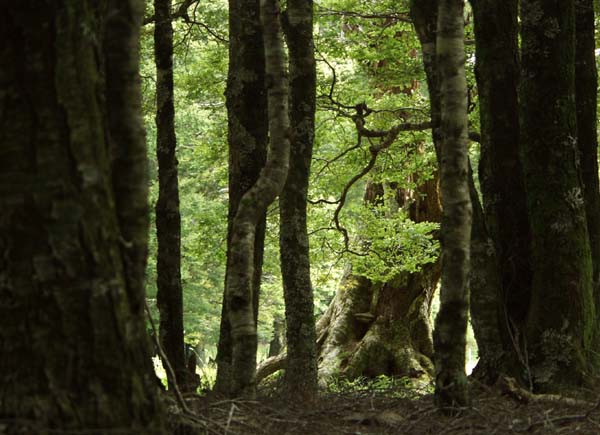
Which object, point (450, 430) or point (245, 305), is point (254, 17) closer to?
point (245, 305)

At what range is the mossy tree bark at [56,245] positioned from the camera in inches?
124

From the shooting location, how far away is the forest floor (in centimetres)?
472

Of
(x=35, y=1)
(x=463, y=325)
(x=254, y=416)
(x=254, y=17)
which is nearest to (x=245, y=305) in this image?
(x=254, y=416)

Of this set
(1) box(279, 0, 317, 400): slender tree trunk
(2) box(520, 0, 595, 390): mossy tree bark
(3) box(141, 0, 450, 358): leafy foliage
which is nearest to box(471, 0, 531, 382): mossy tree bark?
(2) box(520, 0, 595, 390): mossy tree bark

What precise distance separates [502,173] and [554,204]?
2.45 ft

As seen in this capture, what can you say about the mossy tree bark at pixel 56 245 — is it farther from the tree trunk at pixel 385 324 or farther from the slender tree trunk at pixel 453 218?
the tree trunk at pixel 385 324

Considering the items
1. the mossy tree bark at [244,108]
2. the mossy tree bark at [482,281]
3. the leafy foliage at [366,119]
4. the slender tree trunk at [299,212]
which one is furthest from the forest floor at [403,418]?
the leafy foliage at [366,119]

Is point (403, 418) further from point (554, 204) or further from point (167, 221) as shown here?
point (167, 221)

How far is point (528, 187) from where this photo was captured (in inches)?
278

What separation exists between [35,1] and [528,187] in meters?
5.05

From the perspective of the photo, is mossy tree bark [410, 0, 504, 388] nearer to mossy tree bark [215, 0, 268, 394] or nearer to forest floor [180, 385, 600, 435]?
forest floor [180, 385, 600, 435]

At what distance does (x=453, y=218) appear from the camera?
17.0ft

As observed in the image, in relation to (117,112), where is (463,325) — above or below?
below

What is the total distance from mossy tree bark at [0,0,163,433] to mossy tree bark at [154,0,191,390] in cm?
589
